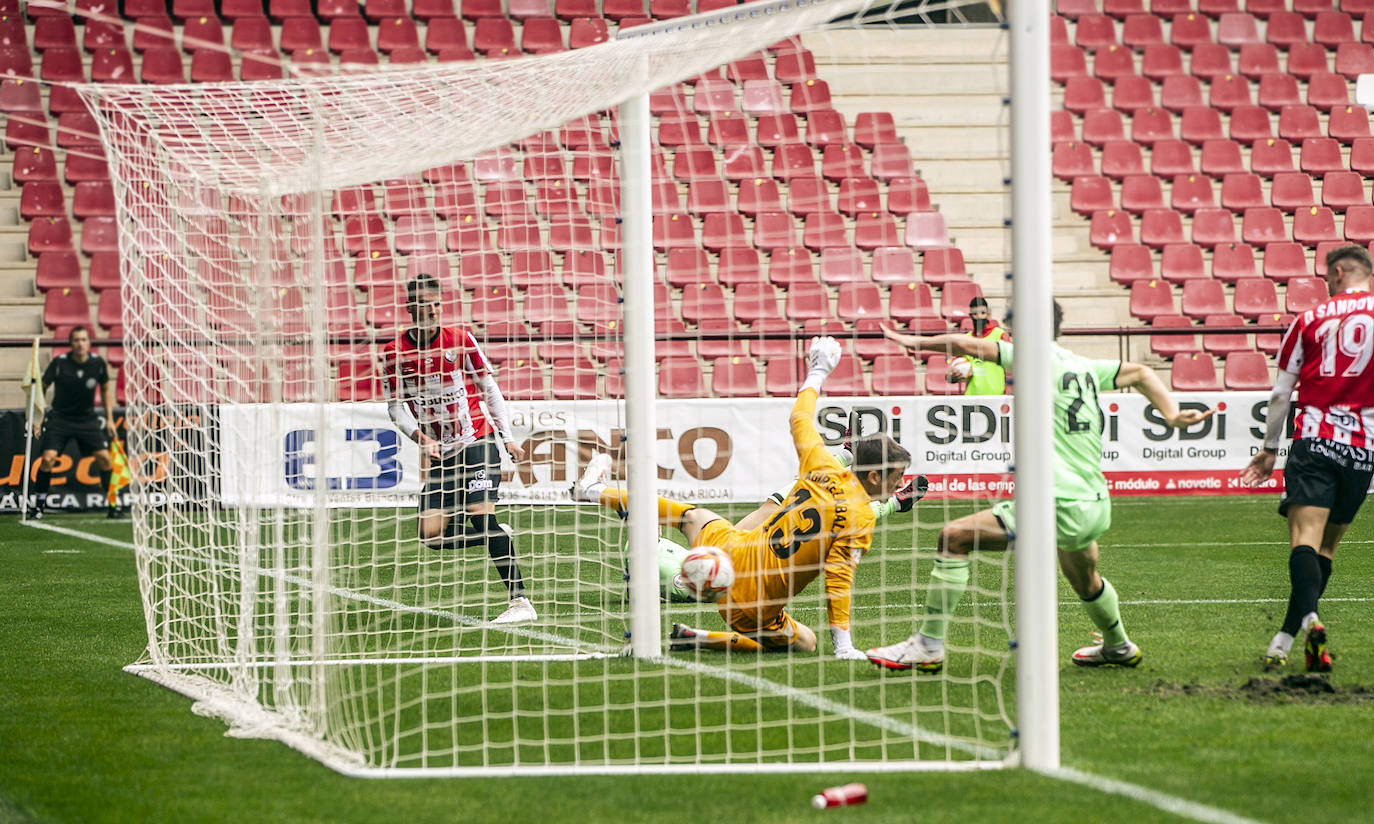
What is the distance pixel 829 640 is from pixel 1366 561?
5.17 meters

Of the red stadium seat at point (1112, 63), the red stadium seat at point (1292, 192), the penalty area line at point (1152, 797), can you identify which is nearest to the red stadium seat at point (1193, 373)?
the red stadium seat at point (1292, 192)

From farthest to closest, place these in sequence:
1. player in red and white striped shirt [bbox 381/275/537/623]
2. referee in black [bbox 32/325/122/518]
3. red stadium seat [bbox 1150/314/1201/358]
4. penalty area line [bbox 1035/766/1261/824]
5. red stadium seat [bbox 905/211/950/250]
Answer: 1. red stadium seat [bbox 1150/314/1201/358]
2. referee in black [bbox 32/325/122/518]
3. red stadium seat [bbox 905/211/950/250]
4. player in red and white striped shirt [bbox 381/275/537/623]
5. penalty area line [bbox 1035/766/1261/824]

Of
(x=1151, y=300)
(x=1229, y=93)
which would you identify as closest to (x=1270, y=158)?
(x=1229, y=93)

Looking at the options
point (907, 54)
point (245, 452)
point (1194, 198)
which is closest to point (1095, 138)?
point (1194, 198)

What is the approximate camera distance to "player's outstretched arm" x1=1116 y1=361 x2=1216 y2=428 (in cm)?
622

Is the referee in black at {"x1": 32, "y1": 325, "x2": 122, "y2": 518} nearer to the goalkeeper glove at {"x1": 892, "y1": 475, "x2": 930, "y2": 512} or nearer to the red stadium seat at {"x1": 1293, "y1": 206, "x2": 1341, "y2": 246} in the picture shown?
the goalkeeper glove at {"x1": 892, "y1": 475, "x2": 930, "y2": 512}

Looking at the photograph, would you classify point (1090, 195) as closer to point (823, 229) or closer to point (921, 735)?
point (823, 229)

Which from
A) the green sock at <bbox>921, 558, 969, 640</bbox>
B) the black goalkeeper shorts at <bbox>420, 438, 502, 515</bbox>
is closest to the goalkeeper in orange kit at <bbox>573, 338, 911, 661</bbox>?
the green sock at <bbox>921, 558, 969, 640</bbox>

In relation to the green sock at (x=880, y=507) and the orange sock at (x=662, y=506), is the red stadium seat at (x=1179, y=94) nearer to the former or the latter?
the green sock at (x=880, y=507)

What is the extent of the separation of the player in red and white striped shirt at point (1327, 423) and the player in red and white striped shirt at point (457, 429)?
3.90 meters

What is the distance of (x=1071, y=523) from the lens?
6492 millimetres

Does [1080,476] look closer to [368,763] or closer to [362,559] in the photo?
[368,763]

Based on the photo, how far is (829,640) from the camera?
24.7 feet

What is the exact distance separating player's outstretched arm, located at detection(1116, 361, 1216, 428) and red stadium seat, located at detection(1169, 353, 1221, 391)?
1118cm
